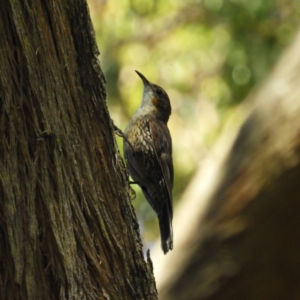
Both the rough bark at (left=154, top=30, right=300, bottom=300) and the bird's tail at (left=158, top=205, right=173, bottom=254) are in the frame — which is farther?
the bird's tail at (left=158, top=205, right=173, bottom=254)

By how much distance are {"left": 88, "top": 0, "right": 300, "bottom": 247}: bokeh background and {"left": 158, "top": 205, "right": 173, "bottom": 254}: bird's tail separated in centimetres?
182

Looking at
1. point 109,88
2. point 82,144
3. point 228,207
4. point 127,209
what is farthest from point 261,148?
point 109,88

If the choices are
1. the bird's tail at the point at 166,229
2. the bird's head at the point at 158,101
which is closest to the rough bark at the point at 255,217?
the bird's tail at the point at 166,229

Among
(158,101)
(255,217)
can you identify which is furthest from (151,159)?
(255,217)

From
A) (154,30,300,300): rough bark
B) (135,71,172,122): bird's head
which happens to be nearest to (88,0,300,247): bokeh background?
(135,71,172,122): bird's head

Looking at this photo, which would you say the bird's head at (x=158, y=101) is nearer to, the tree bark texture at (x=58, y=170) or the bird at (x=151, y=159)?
the bird at (x=151, y=159)

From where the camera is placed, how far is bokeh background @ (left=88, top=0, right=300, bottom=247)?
289 inches

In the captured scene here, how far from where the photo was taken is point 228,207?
3869 millimetres

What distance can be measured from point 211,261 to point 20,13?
71.5 inches

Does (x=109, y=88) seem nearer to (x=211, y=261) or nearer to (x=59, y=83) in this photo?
(x=211, y=261)

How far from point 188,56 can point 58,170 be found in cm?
552

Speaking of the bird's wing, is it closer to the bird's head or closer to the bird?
the bird

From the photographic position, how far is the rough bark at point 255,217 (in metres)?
3.66

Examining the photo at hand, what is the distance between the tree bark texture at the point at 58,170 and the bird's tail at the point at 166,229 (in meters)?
1.37
